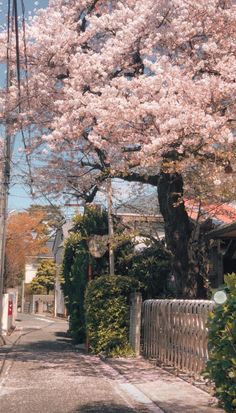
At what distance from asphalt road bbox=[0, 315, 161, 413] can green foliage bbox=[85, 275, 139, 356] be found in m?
0.66

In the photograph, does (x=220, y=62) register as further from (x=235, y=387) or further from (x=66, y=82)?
(x=235, y=387)

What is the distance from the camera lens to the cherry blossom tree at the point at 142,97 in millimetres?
11570

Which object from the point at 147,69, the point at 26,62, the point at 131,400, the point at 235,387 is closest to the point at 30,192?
the point at 26,62

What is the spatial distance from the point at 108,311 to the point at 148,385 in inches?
216

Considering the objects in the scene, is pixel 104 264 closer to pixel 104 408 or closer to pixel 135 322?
pixel 135 322

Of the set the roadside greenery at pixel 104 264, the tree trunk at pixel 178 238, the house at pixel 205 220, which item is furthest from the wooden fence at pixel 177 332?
the house at pixel 205 220

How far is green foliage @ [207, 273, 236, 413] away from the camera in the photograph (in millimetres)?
6090

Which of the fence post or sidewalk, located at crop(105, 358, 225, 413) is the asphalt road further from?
the fence post

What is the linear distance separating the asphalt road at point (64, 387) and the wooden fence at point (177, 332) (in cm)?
128

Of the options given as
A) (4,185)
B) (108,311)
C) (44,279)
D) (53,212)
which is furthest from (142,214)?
(44,279)

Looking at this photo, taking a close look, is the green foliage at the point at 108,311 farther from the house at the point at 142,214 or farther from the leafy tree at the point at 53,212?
the leafy tree at the point at 53,212

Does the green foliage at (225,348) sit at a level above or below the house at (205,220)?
below

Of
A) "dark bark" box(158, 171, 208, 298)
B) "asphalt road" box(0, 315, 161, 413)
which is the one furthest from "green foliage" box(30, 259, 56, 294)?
"dark bark" box(158, 171, 208, 298)

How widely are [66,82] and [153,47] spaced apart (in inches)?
86.5
